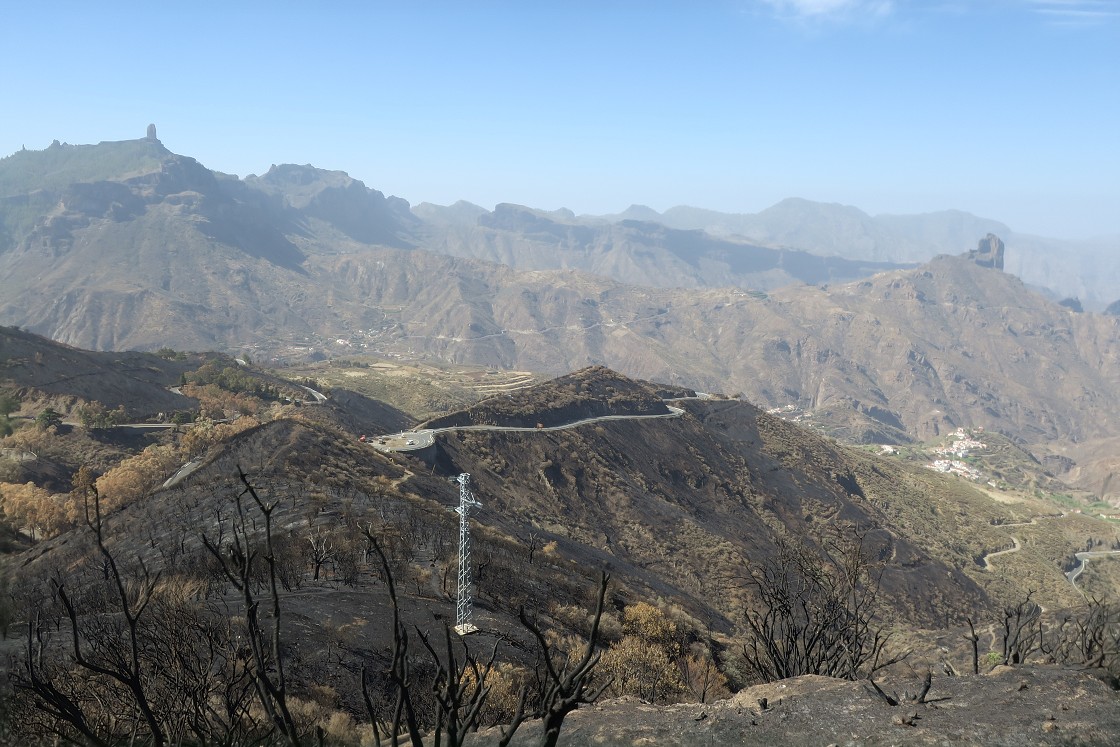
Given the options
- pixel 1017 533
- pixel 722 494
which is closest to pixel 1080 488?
pixel 1017 533

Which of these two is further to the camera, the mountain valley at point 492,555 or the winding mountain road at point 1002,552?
the winding mountain road at point 1002,552

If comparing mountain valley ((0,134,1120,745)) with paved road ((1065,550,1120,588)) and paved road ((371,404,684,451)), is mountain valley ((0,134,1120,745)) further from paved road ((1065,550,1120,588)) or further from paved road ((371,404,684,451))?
paved road ((371,404,684,451))

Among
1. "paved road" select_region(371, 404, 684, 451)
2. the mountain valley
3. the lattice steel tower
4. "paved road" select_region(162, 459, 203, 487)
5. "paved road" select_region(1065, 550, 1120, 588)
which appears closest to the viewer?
the mountain valley

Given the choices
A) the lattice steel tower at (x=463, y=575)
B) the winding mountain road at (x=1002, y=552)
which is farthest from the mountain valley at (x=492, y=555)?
the lattice steel tower at (x=463, y=575)

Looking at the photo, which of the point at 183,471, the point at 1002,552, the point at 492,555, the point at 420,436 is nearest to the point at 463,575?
the point at 492,555

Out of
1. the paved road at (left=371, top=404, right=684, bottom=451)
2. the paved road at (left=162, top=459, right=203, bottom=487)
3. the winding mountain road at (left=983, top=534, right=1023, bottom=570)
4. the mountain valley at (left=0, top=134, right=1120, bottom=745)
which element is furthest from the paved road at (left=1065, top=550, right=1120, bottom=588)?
the paved road at (left=162, top=459, right=203, bottom=487)

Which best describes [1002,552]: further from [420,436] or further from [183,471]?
[183,471]

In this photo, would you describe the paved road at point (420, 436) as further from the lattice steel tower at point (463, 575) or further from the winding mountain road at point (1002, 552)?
the winding mountain road at point (1002, 552)

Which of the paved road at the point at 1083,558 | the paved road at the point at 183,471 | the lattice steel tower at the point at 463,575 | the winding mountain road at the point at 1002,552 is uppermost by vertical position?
the lattice steel tower at the point at 463,575

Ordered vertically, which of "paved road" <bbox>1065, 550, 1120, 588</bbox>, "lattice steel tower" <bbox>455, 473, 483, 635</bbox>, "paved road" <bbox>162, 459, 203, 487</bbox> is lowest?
"paved road" <bbox>1065, 550, 1120, 588</bbox>

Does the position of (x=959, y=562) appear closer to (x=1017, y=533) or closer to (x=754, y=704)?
(x=1017, y=533)

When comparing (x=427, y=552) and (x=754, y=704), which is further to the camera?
(x=427, y=552)
